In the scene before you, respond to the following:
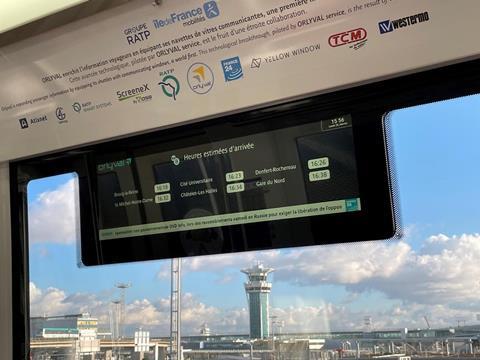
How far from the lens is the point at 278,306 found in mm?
2236

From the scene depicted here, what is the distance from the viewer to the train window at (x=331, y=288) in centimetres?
193

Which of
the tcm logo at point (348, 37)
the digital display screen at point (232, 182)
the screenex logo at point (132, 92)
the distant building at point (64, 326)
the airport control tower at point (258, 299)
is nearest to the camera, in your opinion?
the tcm logo at point (348, 37)

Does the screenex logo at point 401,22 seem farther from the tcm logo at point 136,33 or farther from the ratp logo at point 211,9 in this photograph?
the tcm logo at point 136,33

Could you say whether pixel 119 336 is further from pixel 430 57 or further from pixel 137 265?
pixel 430 57

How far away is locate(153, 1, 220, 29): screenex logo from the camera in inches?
84.8

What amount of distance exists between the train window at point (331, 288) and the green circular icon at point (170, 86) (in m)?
0.68

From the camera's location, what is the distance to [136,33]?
231 centimetres

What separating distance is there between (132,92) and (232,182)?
564mm

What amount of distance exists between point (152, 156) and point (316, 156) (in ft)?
2.41

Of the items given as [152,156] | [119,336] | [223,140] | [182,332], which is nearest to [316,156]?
[223,140]

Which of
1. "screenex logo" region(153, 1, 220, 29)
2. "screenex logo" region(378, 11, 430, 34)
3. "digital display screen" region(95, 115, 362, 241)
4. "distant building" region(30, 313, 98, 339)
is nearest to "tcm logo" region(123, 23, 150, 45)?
"screenex logo" region(153, 1, 220, 29)

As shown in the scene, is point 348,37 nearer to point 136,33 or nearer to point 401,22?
point 401,22

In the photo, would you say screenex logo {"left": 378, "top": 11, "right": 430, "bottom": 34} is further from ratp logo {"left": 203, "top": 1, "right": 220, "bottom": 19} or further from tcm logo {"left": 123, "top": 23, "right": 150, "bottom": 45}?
tcm logo {"left": 123, "top": 23, "right": 150, "bottom": 45}

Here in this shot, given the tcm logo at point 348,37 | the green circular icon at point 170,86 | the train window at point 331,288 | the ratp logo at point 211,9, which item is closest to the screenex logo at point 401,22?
the tcm logo at point 348,37
